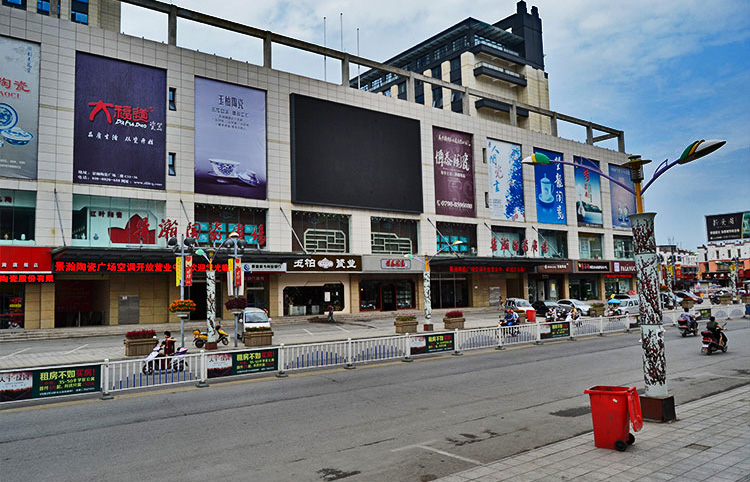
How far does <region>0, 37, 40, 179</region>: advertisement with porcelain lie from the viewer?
3152cm

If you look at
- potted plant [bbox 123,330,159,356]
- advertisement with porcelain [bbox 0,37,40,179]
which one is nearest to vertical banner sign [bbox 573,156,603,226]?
potted plant [bbox 123,330,159,356]

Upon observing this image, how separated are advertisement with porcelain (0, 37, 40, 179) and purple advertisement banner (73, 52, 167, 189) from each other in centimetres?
236

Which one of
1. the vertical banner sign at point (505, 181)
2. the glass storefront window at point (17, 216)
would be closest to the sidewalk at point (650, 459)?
the glass storefront window at point (17, 216)

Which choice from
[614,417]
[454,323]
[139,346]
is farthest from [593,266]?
[614,417]

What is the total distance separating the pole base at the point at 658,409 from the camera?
32.5 ft

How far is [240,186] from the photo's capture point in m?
39.7

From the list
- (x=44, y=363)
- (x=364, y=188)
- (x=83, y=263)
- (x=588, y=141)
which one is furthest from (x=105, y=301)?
(x=588, y=141)

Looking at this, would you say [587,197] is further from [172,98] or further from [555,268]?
[172,98]

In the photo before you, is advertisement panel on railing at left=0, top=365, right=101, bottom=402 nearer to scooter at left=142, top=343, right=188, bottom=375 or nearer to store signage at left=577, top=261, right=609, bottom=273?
scooter at left=142, top=343, right=188, bottom=375

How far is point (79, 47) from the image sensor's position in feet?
113

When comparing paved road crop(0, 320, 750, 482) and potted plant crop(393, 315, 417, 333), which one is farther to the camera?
potted plant crop(393, 315, 417, 333)

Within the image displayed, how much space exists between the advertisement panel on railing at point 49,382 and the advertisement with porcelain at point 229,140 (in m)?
25.4

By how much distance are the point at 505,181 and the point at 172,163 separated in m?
A: 35.4

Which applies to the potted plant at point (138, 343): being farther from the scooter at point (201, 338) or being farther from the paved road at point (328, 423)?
the paved road at point (328, 423)
